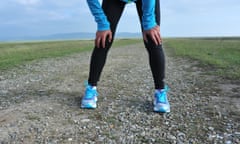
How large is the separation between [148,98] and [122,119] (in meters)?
1.04

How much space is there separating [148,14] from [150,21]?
0.30ft

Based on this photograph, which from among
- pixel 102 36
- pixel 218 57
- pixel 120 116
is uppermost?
pixel 102 36

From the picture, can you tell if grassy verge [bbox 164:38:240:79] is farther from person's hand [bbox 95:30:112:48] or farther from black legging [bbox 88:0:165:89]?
person's hand [bbox 95:30:112:48]

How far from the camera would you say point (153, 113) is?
3400 mm

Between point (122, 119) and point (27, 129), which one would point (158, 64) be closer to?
point (122, 119)

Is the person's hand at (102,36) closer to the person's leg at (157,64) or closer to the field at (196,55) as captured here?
the person's leg at (157,64)

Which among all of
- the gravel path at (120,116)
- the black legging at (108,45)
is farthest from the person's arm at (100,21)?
the gravel path at (120,116)

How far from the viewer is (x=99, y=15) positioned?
11.1ft

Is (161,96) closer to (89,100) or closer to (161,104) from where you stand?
(161,104)

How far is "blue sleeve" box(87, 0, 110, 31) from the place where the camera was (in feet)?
11.1

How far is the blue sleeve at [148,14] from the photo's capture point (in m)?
3.35

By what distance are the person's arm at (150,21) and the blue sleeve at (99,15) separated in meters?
0.48

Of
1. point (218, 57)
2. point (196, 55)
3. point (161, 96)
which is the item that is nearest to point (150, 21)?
point (161, 96)

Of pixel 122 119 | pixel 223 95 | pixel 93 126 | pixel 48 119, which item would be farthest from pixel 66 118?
pixel 223 95
